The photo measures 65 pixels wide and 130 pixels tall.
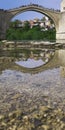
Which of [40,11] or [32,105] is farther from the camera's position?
[40,11]

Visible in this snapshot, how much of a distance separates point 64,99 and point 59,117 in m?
1.86

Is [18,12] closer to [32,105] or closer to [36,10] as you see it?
[36,10]

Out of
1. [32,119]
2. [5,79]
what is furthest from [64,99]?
[5,79]

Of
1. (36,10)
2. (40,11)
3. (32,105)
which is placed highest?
(32,105)

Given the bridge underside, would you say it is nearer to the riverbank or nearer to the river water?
the river water

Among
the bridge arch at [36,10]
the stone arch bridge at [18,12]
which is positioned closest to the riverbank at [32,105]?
the stone arch bridge at [18,12]

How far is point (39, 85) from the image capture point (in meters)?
11.7

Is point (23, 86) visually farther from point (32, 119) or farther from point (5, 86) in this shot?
point (32, 119)

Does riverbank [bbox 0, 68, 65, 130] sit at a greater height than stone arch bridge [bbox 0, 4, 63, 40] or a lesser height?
greater

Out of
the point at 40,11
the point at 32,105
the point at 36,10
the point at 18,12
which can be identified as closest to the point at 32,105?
the point at 32,105

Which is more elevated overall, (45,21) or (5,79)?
(5,79)

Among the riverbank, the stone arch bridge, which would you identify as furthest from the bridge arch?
the riverbank

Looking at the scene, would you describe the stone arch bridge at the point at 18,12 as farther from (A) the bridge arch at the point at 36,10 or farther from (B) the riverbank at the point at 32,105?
(B) the riverbank at the point at 32,105

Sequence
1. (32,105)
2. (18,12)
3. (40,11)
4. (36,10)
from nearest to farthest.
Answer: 1. (32,105)
2. (18,12)
3. (36,10)
4. (40,11)
